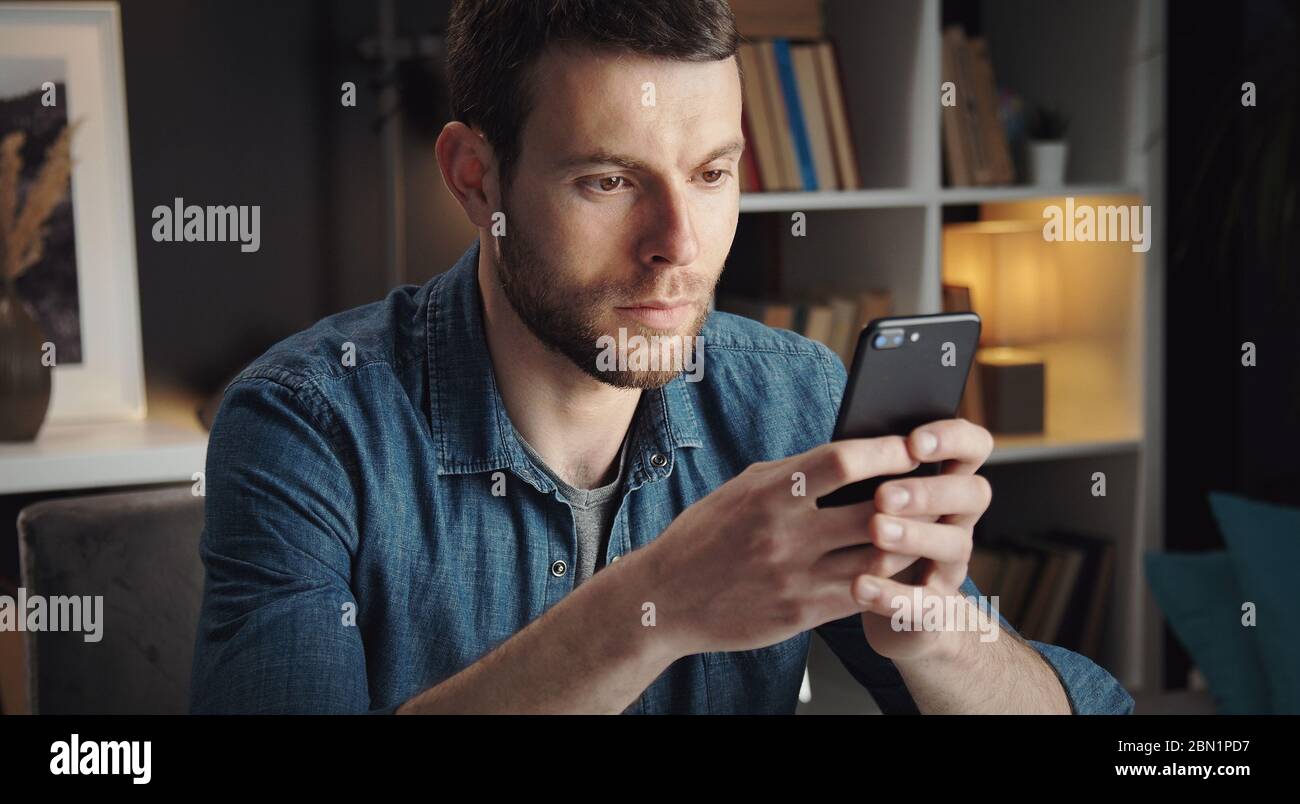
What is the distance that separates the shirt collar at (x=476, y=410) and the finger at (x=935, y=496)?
38 centimetres

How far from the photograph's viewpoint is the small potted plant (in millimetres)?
2264

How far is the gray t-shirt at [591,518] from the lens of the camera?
1115 millimetres

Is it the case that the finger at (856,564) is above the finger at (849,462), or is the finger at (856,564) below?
below

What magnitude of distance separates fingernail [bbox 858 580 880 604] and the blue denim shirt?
355 millimetres

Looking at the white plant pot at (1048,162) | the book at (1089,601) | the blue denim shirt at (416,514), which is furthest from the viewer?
the book at (1089,601)

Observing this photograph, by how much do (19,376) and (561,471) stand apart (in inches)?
46.5

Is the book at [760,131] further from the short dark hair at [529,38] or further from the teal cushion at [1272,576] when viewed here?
the short dark hair at [529,38]

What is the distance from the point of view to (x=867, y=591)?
759 mm

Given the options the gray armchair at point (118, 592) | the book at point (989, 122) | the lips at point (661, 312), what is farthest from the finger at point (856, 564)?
the book at point (989, 122)

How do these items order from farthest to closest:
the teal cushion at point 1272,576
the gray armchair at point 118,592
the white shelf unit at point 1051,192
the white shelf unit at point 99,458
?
the white shelf unit at point 1051,192, the white shelf unit at point 99,458, the teal cushion at point 1272,576, the gray armchair at point 118,592

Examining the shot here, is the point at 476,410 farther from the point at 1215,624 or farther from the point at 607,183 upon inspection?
the point at 1215,624

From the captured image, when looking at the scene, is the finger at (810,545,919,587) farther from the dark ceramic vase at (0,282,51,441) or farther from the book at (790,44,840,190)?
the dark ceramic vase at (0,282,51,441)
